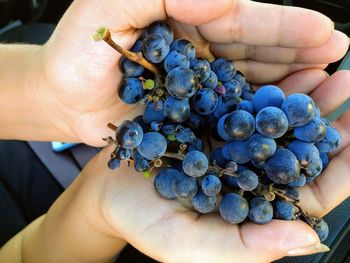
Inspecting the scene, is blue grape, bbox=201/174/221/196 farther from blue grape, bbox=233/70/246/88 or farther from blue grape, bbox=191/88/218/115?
blue grape, bbox=233/70/246/88

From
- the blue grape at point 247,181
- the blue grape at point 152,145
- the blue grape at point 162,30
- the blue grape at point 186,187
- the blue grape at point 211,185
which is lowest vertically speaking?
the blue grape at point 186,187

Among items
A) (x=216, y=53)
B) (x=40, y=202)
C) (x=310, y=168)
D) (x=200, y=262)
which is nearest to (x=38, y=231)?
(x=40, y=202)

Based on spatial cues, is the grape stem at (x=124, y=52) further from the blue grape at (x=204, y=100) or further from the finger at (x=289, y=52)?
the finger at (x=289, y=52)

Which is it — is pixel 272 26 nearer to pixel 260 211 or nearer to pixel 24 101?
pixel 260 211

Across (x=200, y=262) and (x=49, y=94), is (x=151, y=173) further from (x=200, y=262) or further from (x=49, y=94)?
(x=49, y=94)

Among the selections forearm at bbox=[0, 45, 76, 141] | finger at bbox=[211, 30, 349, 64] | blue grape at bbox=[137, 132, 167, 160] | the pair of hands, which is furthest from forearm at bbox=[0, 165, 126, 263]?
finger at bbox=[211, 30, 349, 64]

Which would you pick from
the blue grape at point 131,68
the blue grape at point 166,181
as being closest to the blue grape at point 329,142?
the blue grape at point 166,181
